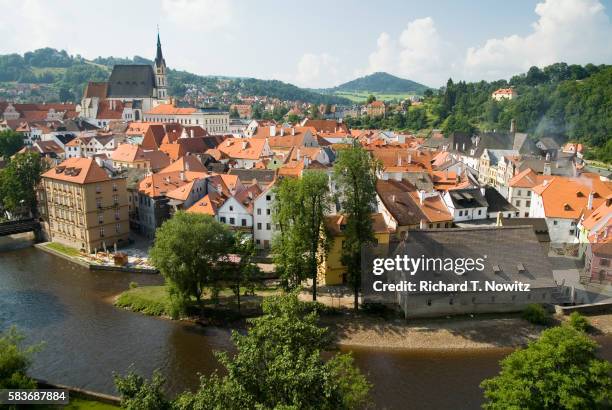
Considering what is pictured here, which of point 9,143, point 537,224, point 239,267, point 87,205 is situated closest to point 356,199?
point 239,267

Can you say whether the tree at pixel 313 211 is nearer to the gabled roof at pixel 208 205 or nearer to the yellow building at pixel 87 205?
the gabled roof at pixel 208 205

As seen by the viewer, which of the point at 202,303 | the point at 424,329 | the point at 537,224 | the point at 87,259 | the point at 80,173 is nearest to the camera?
the point at 424,329

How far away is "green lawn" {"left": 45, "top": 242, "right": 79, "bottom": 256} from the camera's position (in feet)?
188

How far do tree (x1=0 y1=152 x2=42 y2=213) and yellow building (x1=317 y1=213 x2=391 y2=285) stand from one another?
4421 cm

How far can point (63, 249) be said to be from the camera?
193 ft

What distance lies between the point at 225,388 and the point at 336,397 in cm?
420

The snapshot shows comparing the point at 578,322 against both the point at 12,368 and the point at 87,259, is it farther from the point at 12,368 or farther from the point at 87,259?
the point at 87,259

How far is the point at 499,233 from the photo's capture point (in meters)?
41.2

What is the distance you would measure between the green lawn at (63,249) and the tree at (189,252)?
21710mm

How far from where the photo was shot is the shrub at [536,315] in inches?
1519

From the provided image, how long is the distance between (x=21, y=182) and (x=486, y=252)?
5806 cm

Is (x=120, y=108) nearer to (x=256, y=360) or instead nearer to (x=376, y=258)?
(x=376, y=258)

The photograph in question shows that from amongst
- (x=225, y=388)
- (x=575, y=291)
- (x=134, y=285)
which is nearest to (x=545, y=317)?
(x=575, y=291)

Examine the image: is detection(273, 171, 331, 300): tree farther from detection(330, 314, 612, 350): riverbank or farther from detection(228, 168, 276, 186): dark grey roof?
detection(228, 168, 276, 186): dark grey roof
